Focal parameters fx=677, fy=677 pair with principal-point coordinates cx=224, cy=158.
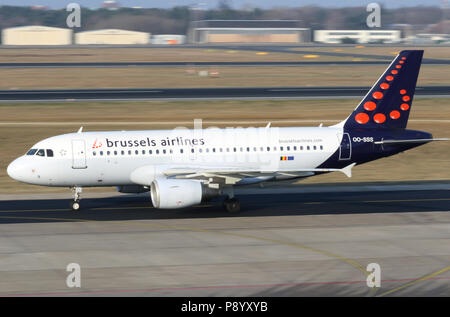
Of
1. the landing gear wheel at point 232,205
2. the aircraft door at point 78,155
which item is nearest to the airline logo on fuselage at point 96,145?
the aircraft door at point 78,155

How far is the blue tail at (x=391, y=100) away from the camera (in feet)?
122

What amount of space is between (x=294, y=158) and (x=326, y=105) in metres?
35.1

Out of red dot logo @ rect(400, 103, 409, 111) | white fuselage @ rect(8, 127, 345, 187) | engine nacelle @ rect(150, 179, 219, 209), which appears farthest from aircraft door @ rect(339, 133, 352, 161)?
engine nacelle @ rect(150, 179, 219, 209)

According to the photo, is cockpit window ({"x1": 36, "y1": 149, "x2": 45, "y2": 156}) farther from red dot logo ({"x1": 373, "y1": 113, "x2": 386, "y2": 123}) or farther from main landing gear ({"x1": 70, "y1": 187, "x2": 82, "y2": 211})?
red dot logo ({"x1": 373, "y1": 113, "x2": 386, "y2": 123})

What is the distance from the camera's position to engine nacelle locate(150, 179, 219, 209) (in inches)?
1224

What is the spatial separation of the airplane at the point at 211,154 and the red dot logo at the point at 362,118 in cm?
5

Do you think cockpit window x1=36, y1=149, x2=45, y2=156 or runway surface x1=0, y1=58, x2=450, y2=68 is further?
runway surface x1=0, y1=58, x2=450, y2=68

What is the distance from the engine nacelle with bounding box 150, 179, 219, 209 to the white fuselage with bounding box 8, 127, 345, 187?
2.50 m

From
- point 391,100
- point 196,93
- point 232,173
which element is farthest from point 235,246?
point 196,93

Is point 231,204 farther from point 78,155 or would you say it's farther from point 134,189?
point 78,155

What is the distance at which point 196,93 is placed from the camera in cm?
7975

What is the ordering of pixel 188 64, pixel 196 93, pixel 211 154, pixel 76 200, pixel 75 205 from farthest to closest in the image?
pixel 188 64
pixel 196 93
pixel 211 154
pixel 76 200
pixel 75 205

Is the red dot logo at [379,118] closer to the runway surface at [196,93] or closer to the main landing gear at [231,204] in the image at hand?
the main landing gear at [231,204]

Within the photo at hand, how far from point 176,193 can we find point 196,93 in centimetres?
4948
